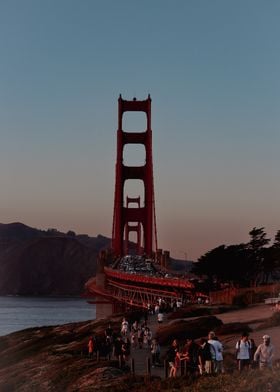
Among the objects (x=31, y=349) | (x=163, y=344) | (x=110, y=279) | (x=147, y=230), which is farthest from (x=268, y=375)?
(x=147, y=230)

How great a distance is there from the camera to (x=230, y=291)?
42906mm

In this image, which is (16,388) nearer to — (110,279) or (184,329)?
(184,329)

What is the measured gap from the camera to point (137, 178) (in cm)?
10181

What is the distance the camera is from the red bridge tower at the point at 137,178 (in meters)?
97.0

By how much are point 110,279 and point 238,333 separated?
54.5 m

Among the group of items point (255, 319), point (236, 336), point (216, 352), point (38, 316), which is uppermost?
point (38, 316)

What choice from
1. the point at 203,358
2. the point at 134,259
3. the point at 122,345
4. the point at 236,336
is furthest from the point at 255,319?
the point at 134,259

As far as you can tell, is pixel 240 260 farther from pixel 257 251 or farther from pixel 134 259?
pixel 134 259

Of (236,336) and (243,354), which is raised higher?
(236,336)

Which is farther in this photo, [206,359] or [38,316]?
[38,316]

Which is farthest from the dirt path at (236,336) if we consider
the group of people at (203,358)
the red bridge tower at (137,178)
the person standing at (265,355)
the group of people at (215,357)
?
the red bridge tower at (137,178)

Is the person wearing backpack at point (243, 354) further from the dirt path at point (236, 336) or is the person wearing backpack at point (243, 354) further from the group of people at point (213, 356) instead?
the dirt path at point (236, 336)

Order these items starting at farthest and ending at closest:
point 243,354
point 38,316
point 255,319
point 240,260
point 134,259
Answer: point 38,316, point 134,259, point 240,260, point 255,319, point 243,354

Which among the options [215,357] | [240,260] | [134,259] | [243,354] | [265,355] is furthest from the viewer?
[134,259]
